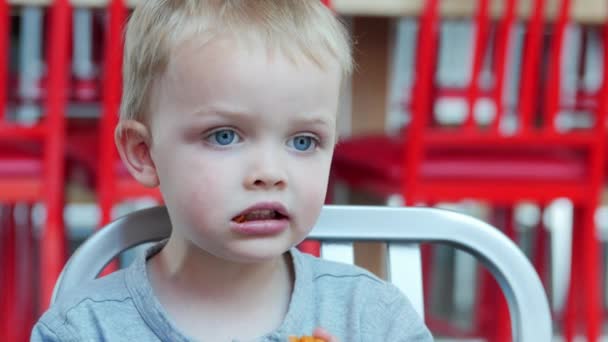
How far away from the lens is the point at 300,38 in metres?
0.78

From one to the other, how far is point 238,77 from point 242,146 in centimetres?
5

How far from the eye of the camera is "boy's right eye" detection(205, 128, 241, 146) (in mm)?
766

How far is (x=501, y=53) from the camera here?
69.6 inches

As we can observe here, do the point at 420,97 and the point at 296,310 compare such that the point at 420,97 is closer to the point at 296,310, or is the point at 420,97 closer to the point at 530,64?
the point at 530,64

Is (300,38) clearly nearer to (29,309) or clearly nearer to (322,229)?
(322,229)

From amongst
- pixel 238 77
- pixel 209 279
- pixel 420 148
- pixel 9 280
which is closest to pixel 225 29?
pixel 238 77

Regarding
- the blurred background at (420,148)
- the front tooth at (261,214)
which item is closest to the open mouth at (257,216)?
the front tooth at (261,214)

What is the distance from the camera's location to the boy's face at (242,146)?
755 millimetres

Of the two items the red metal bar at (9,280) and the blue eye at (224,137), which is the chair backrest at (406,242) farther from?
the red metal bar at (9,280)

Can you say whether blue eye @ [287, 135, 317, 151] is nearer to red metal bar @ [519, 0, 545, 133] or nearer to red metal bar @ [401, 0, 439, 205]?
red metal bar @ [401, 0, 439, 205]

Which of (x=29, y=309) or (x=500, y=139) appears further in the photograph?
(x=29, y=309)

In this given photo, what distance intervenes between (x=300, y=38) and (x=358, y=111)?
→ 1513mm

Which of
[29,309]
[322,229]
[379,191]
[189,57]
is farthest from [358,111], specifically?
[189,57]

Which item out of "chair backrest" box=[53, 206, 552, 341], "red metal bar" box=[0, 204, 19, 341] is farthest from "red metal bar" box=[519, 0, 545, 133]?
"red metal bar" box=[0, 204, 19, 341]
